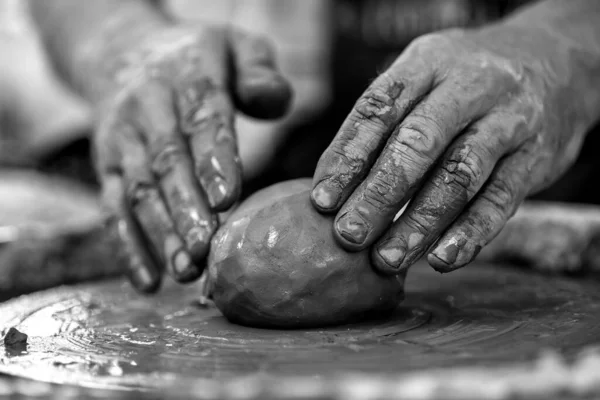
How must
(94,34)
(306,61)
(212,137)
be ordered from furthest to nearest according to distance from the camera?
(306,61) < (94,34) < (212,137)

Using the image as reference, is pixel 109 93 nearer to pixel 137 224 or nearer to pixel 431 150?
pixel 137 224

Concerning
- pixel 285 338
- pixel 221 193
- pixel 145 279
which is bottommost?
pixel 145 279

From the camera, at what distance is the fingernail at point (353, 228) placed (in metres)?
1.12

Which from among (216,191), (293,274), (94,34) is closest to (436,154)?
(293,274)

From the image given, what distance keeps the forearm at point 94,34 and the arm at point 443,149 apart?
3.24 ft

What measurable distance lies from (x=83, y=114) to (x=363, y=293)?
14.6ft

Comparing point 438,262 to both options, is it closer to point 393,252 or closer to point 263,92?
point 393,252

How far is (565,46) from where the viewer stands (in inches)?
58.1

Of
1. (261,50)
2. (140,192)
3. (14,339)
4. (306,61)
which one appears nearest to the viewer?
(14,339)

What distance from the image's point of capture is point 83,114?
5.18 m

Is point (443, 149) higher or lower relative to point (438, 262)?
higher

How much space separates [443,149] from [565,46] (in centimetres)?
51

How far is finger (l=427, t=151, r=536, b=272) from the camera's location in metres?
1.15

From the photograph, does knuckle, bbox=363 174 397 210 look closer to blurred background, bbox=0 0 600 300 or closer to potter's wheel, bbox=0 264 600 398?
potter's wheel, bbox=0 264 600 398
